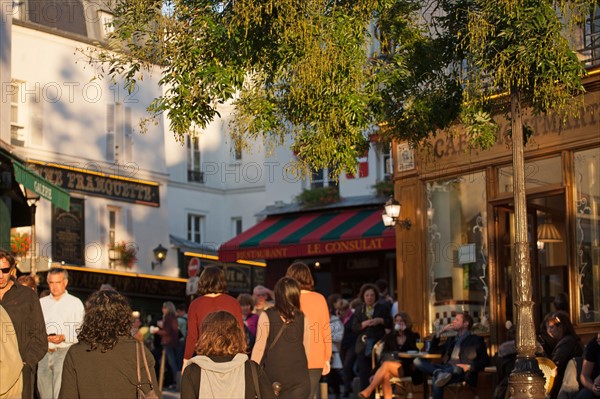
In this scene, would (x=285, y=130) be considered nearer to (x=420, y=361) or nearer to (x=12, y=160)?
(x=420, y=361)

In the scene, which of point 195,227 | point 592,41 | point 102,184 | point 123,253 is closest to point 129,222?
point 123,253

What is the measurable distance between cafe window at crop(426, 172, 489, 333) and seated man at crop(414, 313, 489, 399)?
2.06m

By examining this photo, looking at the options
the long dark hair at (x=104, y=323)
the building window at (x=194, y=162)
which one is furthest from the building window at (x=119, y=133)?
the long dark hair at (x=104, y=323)

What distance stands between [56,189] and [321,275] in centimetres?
1535

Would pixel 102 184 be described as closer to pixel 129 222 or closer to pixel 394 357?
pixel 129 222

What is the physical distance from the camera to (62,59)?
3534cm

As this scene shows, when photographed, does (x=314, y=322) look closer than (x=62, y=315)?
Yes

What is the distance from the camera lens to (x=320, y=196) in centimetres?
3544

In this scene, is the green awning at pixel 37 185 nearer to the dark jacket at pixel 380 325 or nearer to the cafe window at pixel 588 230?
the dark jacket at pixel 380 325

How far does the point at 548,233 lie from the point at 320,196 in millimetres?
16759

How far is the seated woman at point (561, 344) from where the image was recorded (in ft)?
47.5

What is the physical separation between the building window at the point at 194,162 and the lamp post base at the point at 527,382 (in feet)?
103

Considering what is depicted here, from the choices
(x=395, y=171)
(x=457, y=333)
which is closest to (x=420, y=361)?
(x=457, y=333)

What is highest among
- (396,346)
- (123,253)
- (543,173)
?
(543,173)
